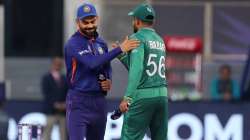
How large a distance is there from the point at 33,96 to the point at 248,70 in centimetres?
434

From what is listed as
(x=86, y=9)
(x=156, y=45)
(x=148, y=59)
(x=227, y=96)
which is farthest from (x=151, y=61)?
(x=227, y=96)

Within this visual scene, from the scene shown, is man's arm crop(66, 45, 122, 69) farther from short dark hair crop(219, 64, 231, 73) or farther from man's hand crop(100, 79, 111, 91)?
short dark hair crop(219, 64, 231, 73)

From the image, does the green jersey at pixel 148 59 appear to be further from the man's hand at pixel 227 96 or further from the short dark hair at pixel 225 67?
the short dark hair at pixel 225 67

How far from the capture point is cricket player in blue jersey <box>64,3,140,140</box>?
9.51m

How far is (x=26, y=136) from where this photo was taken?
29.1 feet

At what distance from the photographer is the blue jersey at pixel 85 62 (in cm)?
943

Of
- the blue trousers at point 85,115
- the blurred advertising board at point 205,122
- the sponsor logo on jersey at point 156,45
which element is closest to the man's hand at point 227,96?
the blurred advertising board at point 205,122

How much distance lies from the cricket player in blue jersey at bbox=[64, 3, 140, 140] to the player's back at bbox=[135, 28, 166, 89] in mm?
152

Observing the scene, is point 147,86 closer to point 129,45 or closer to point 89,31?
Answer: point 129,45

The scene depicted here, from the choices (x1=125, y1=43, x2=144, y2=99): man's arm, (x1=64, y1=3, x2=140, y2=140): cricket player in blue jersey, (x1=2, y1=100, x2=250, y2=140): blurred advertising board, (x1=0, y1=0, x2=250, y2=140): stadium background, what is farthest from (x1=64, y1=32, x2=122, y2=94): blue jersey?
(x1=0, y1=0, x2=250, y2=140): stadium background

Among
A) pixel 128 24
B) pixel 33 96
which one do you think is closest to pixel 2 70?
pixel 33 96

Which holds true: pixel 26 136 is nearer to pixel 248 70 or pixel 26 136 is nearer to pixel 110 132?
pixel 110 132

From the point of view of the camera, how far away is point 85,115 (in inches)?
375

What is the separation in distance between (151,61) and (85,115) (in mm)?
885
